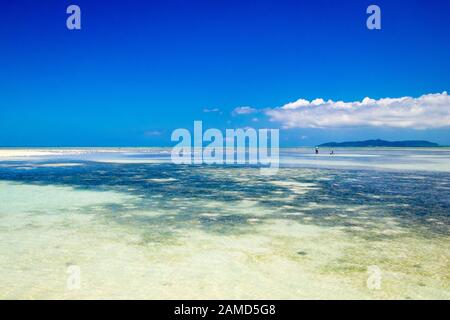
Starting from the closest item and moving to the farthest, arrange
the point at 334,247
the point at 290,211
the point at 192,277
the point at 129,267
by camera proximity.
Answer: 1. the point at 192,277
2. the point at 129,267
3. the point at 334,247
4. the point at 290,211

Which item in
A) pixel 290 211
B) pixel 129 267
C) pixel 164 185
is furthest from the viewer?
pixel 164 185

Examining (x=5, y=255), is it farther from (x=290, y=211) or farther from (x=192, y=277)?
(x=290, y=211)

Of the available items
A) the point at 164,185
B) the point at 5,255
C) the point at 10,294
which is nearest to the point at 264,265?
Answer: the point at 10,294

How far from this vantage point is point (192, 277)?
416 cm

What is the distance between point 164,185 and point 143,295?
9.36 meters

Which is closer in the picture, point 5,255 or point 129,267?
point 129,267

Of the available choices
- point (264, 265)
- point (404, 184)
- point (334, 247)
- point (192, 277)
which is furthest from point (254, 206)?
point (404, 184)

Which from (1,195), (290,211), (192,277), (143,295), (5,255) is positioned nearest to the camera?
(143,295)

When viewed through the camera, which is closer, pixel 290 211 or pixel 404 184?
pixel 290 211

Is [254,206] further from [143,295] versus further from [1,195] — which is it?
[1,195]

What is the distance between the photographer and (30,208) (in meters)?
8.50

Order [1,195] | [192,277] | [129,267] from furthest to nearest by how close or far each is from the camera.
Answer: [1,195] → [129,267] → [192,277]

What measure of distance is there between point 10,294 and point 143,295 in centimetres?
136

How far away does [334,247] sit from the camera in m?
5.37
